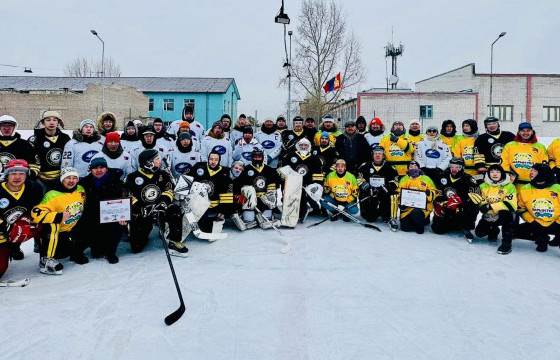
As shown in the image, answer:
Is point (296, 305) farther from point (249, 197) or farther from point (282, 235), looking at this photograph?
point (249, 197)

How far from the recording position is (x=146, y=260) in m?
3.66

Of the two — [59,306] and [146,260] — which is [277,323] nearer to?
[59,306]

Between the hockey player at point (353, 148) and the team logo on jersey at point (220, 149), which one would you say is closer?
the team logo on jersey at point (220, 149)

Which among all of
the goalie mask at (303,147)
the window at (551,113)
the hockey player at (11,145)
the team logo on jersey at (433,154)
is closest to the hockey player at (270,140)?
the goalie mask at (303,147)

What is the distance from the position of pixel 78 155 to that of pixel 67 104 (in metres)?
22.3

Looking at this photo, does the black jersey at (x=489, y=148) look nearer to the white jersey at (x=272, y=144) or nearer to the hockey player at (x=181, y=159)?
the white jersey at (x=272, y=144)

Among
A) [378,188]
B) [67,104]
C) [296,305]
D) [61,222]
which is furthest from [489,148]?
[67,104]

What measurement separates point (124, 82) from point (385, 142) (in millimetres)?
31772

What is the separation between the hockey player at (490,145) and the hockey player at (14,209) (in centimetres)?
490

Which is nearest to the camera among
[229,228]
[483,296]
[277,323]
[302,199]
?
[277,323]

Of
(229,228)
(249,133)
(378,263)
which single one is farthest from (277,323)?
(249,133)

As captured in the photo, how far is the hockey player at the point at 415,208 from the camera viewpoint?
4719mm

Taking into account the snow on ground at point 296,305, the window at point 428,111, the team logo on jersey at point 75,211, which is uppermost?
the window at point 428,111

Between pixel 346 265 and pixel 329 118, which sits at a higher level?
pixel 329 118
